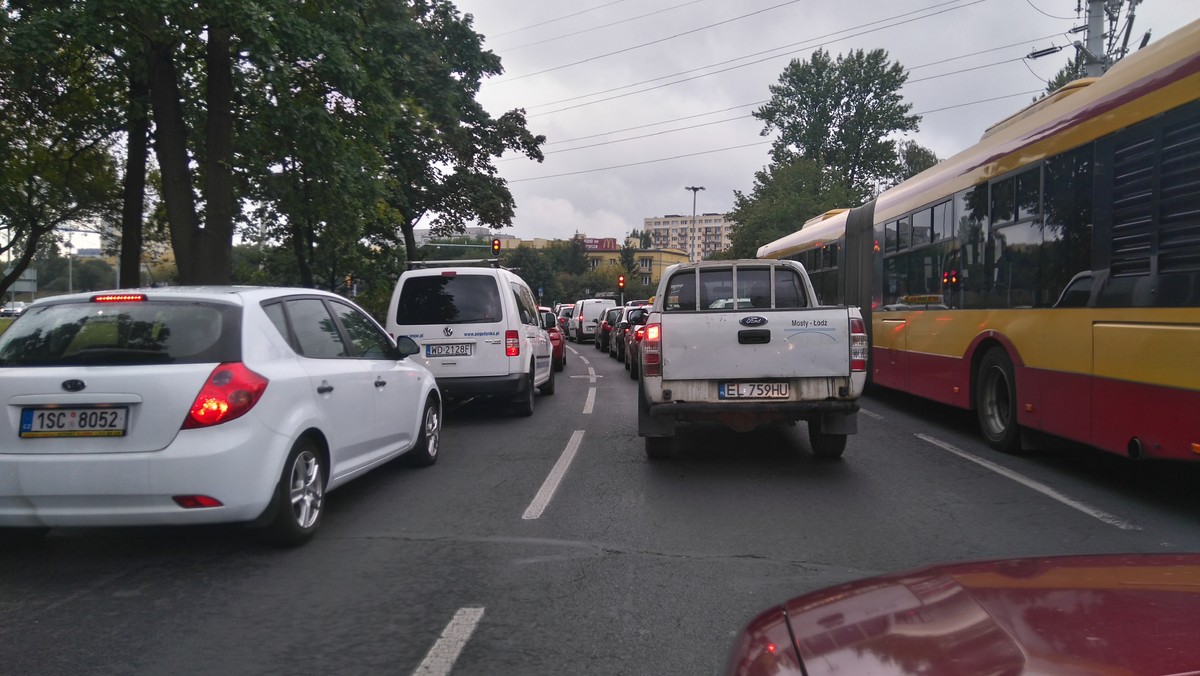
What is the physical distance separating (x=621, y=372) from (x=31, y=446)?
1632cm

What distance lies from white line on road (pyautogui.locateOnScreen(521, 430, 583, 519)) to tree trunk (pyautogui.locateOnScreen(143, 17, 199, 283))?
8884mm

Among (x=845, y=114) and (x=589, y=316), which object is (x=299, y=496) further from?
(x=845, y=114)

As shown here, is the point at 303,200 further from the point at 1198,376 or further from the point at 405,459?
the point at 1198,376

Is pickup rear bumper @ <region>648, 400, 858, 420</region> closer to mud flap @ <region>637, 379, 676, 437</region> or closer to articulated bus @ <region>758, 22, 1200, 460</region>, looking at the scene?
mud flap @ <region>637, 379, 676, 437</region>

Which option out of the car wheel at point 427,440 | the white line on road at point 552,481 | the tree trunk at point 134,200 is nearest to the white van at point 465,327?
the white line on road at point 552,481

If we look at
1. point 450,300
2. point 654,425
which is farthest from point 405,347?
point 450,300

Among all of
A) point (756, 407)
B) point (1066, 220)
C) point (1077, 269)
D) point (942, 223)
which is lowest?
point (756, 407)

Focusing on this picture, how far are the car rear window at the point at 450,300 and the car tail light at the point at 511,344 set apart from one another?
304 millimetres

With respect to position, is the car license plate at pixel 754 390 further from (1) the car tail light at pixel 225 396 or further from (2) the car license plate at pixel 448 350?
(2) the car license plate at pixel 448 350

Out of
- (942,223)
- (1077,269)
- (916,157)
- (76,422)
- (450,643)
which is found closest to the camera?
(450,643)

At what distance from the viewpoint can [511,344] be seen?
1148 centimetres

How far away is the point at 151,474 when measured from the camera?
4844mm

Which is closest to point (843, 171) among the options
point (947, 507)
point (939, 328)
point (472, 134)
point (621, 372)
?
point (472, 134)

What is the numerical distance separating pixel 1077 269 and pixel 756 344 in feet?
8.70
